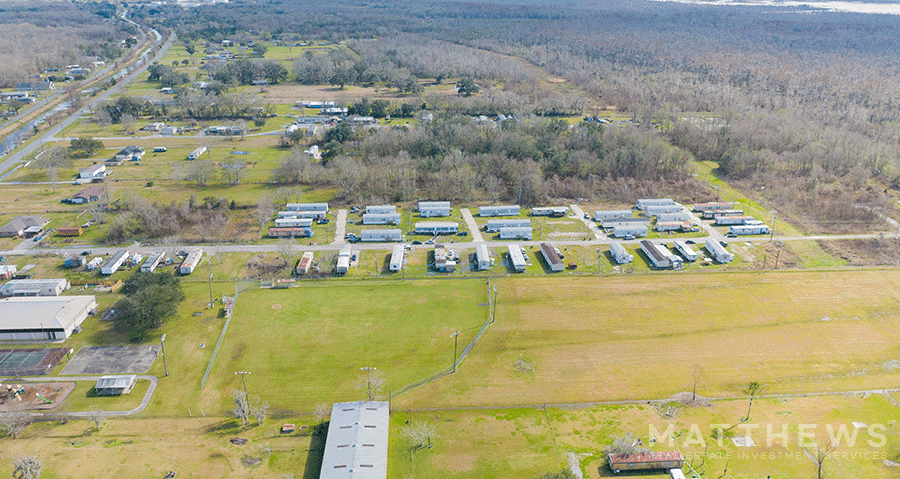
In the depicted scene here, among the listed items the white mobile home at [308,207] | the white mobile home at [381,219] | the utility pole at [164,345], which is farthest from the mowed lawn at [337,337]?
the white mobile home at [308,207]

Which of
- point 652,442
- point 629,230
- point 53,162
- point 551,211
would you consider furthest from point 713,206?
point 53,162

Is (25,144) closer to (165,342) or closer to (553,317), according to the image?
(165,342)

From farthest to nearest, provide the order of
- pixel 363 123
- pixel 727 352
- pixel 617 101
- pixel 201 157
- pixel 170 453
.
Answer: pixel 617 101 → pixel 363 123 → pixel 201 157 → pixel 727 352 → pixel 170 453

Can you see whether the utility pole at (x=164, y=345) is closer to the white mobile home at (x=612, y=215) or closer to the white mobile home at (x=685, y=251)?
the white mobile home at (x=612, y=215)

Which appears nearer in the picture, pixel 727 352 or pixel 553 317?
pixel 727 352

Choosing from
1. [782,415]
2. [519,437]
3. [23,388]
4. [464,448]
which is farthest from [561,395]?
[23,388]

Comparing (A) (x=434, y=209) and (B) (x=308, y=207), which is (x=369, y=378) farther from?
(B) (x=308, y=207)
